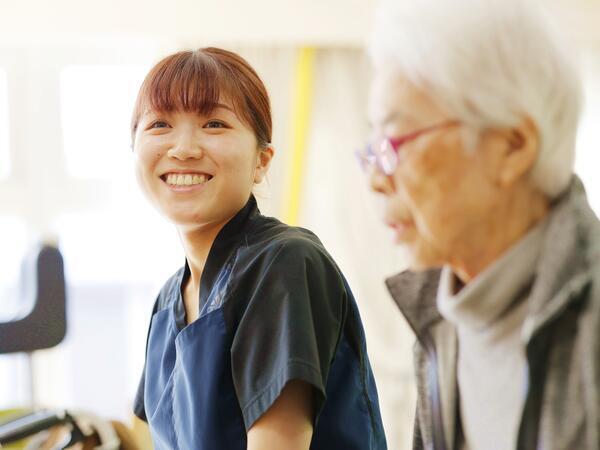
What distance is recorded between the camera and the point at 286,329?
1114 mm

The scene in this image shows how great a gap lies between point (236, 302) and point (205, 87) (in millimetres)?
389

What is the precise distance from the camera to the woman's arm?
1108 millimetres

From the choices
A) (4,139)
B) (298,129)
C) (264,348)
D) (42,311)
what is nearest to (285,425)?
(264,348)

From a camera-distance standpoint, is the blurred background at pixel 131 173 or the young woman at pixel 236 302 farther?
the blurred background at pixel 131 173

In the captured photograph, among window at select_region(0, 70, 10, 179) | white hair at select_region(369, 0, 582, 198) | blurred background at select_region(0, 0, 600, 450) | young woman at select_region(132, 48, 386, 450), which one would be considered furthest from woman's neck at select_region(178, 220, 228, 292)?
window at select_region(0, 70, 10, 179)

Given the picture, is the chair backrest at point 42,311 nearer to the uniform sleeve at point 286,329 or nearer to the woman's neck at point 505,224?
the uniform sleeve at point 286,329

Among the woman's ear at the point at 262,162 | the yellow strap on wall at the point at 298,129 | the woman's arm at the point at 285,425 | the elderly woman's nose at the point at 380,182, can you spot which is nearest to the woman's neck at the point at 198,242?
the woman's ear at the point at 262,162

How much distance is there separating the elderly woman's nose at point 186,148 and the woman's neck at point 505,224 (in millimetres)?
562

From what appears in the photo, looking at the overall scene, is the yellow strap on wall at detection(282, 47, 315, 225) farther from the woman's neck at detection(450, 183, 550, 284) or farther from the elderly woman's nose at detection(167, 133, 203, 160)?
the woman's neck at detection(450, 183, 550, 284)

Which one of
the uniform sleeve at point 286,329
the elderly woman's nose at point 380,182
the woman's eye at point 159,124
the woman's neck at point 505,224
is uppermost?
the woman's eye at point 159,124

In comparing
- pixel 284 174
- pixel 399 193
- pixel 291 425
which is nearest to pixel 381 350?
pixel 284 174

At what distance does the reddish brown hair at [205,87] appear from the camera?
1271mm

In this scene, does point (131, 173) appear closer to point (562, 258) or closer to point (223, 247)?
point (223, 247)

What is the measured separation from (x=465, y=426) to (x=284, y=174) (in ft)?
8.54
